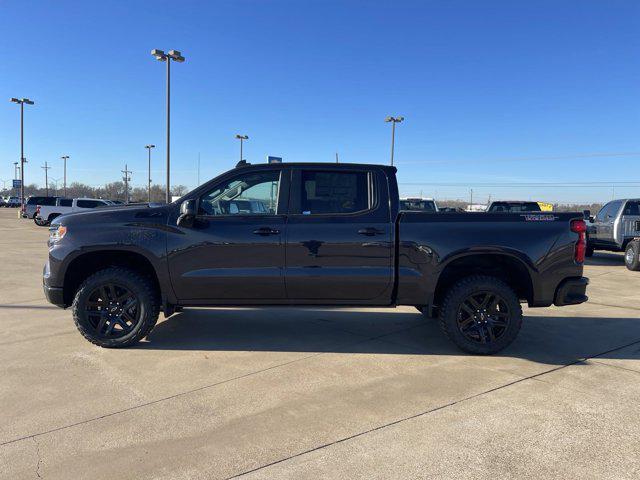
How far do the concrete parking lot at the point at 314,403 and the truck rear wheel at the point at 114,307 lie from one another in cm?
18

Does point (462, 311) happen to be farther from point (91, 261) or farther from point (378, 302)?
point (91, 261)

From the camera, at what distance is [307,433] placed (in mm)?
3305

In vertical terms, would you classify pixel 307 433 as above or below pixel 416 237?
below

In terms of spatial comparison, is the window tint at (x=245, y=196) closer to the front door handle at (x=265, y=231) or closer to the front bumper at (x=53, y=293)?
the front door handle at (x=265, y=231)

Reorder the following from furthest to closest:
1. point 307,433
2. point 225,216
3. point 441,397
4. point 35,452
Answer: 1. point 225,216
2. point 441,397
3. point 307,433
4. point 35,452

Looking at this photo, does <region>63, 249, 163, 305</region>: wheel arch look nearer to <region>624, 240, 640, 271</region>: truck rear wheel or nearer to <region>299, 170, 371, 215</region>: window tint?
<region>299, 170, 371, 215</region>: window tint

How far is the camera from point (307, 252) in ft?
16.0

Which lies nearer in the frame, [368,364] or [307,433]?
[307,433]

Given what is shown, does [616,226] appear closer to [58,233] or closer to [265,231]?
[265,231]

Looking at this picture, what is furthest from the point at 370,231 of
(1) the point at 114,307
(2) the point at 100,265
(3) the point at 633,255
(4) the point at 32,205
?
(4) the point at 32,205

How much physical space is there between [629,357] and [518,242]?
5.66ft

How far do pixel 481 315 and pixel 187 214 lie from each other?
10.4 ft

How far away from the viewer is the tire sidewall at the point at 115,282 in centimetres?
494

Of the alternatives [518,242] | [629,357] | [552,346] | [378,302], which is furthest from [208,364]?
[629,357]
